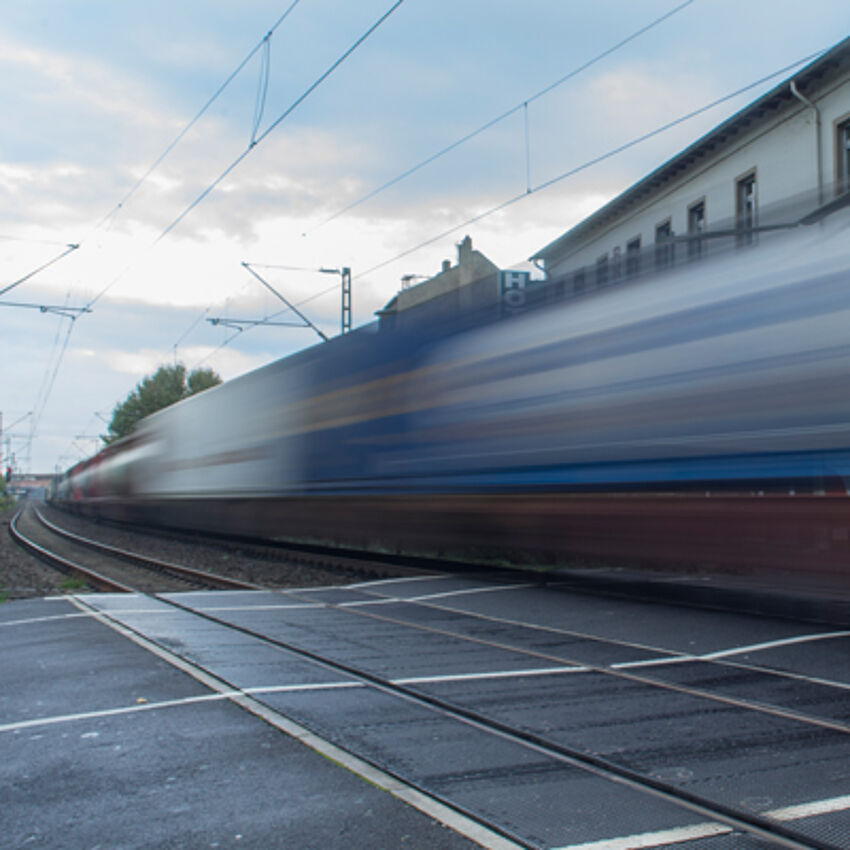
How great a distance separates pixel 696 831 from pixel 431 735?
1.59 metres

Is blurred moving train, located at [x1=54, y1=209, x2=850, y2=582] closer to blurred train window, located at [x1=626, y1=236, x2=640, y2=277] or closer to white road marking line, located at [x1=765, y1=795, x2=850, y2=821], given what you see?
blurred train window, located at [x1=626, y1=236, x2=640, y2=277]

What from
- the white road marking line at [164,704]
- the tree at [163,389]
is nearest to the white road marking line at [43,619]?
the white road marking line at [164,704]

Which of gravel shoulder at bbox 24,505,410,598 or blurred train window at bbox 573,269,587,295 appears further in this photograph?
gravel shoulder at bbox 24,505,410,598

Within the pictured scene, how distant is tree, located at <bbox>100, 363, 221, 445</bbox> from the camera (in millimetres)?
75562

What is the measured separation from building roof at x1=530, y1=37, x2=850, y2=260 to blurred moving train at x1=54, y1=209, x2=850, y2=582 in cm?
1343

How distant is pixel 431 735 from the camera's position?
464cm

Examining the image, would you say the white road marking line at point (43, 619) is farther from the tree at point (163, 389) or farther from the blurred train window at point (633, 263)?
the tree at point (163, 389)

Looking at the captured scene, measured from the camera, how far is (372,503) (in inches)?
550

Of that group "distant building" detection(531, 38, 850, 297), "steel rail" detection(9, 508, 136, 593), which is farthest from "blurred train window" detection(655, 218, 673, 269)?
"steel rail" detection(9, 508, 136, 593)

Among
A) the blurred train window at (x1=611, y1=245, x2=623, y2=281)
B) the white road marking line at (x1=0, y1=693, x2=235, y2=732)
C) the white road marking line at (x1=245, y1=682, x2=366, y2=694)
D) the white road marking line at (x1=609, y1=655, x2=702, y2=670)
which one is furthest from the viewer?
the blurred train window at (x1=611, y1=245, x2=623, y2=281)

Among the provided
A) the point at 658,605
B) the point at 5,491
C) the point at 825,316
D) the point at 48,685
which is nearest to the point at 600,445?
the point at 658,605

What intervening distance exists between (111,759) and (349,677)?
78.5 inches

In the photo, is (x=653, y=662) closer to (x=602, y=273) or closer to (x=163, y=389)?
(x=602, y=273)

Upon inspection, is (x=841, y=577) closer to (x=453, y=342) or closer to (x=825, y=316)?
(x=825, y=316)
